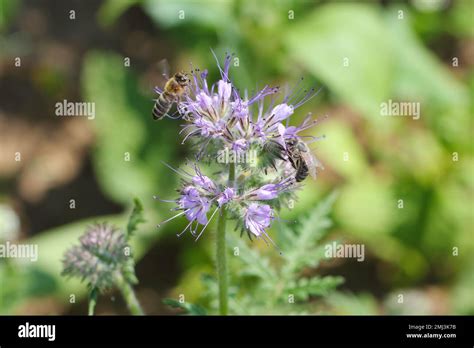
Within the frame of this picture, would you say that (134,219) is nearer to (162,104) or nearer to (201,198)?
(201,198)

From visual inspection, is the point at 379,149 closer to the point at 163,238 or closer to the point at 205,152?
the point at 163,238

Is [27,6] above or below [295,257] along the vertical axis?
above

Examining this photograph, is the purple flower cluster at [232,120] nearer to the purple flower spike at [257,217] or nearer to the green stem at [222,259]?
the green stem at [222,259]

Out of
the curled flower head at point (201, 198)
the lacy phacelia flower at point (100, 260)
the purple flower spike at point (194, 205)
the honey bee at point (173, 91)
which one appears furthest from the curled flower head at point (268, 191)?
the honey bee at point (173, 91)

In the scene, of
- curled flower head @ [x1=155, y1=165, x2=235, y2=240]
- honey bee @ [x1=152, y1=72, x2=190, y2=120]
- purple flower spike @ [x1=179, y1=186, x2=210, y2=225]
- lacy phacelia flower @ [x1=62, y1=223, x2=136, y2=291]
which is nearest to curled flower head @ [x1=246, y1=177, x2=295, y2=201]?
curled flower head @ [x1=155, y1=165, x2=235, y2=240]

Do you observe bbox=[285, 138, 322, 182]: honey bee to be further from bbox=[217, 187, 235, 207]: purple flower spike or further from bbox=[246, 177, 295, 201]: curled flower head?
bbox=[217, 187, 235, 207]: purple flower spike

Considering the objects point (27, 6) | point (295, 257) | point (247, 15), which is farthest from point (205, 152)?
point (27, 6)
